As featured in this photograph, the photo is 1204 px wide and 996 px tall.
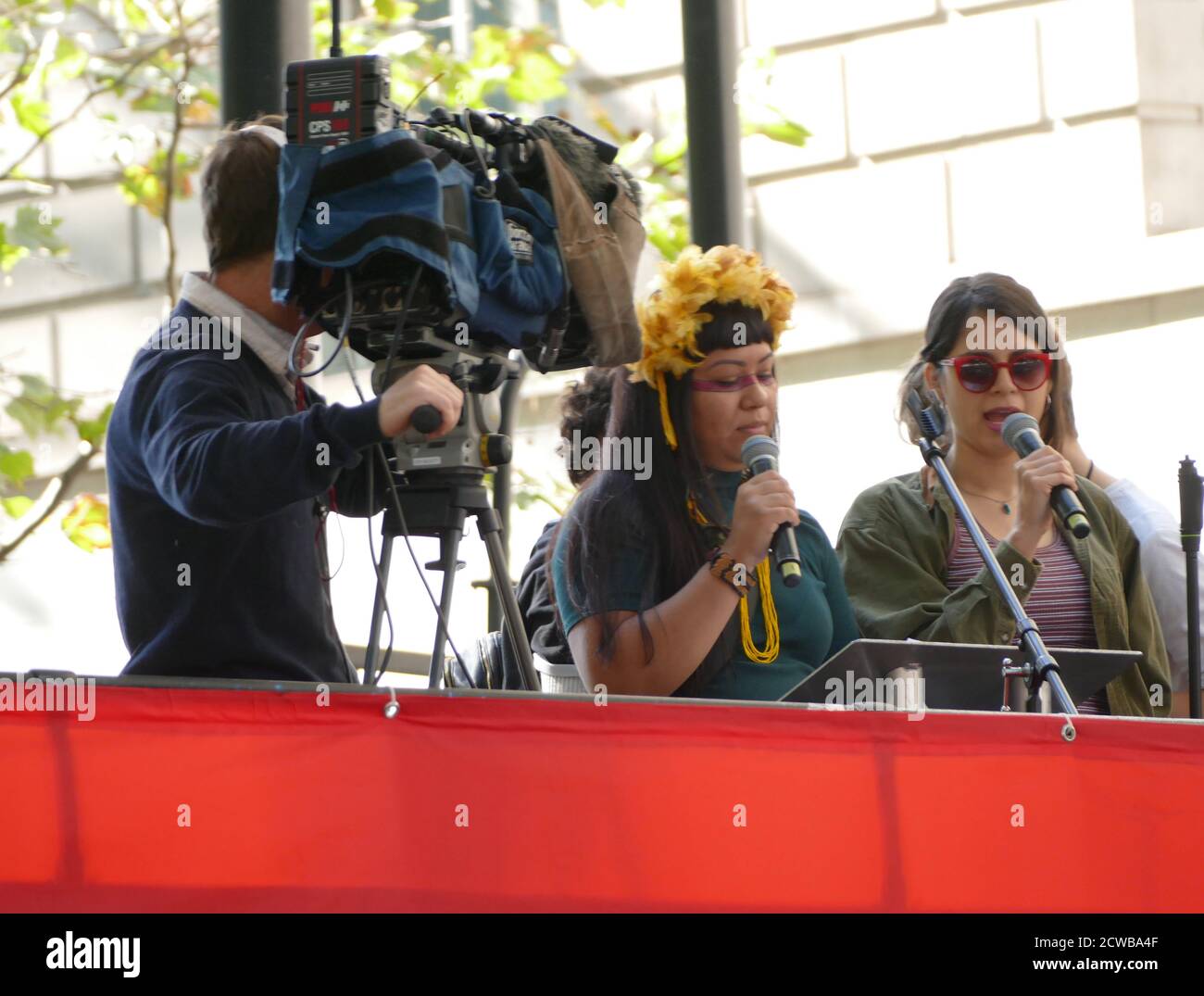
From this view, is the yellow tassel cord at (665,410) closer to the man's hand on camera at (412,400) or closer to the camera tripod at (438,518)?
the camera tripod at (438,518)

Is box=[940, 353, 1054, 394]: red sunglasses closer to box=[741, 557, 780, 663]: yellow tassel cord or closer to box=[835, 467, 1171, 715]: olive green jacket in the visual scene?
box=[835, 467, 1171, 715]: olive green jacket

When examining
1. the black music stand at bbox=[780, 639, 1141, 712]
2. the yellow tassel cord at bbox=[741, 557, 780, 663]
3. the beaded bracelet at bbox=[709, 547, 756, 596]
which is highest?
the beaded bracelet at bbox=[709, 547, 756, 596]

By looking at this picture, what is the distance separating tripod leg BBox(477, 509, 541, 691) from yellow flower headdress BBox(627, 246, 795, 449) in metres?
0.47

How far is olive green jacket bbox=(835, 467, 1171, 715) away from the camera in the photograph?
11.4 ft

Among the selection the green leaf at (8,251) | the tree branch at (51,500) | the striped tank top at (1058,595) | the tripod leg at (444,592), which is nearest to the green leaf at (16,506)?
the tree branch at (51,500)

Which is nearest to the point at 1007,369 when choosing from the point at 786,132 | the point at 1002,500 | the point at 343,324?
the point at 1002,500

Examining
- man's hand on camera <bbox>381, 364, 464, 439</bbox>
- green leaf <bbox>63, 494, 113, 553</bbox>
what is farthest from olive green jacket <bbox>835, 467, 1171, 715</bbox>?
green leaf <bbox>63, 494, 113, 553</bbox>

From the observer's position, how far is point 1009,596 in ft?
9.96

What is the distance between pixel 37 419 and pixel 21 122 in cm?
98

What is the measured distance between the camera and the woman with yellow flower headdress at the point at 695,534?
128 inches

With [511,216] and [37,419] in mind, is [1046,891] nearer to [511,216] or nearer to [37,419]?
[511,216]

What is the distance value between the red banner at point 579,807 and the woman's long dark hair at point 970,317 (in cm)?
114
